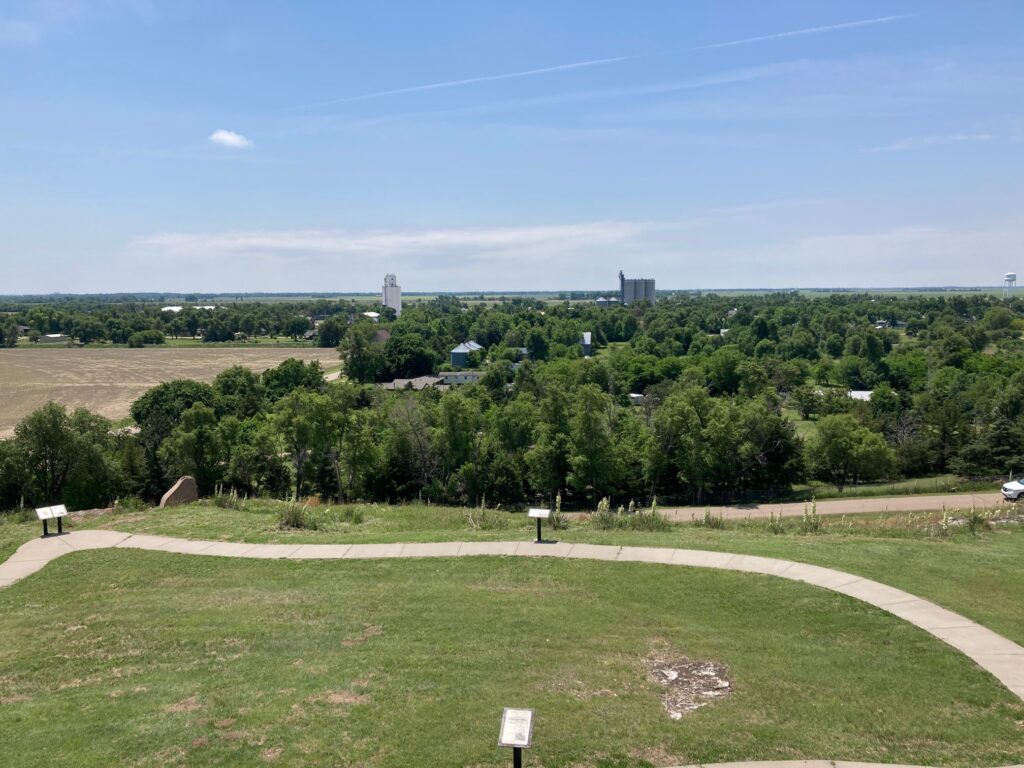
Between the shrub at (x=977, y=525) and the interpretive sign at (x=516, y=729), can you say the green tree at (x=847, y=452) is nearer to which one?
the shrub at (x=977, y=525)

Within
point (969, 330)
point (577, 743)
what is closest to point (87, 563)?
point (577, 743)

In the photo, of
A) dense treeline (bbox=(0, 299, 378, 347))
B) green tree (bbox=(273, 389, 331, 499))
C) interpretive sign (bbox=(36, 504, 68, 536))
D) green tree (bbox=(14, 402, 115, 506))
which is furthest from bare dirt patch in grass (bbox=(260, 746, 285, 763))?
dense treeline (bbox=(0, 299, 378, 347))

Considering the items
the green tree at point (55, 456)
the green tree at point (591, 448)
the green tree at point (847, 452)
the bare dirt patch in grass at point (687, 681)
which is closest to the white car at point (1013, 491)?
the green tree at point (847, 452)

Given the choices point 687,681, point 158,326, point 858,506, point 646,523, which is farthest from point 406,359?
point 158,326

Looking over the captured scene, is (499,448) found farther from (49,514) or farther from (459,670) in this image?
(459,670)

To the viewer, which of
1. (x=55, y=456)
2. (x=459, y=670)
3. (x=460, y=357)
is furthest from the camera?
(x=460, y=357)

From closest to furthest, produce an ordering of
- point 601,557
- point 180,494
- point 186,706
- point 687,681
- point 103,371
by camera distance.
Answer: point 186,706 < point 687,681 < point 601,557 < point 180,494 < point 103,371

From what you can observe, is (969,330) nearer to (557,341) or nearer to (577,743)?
(557,341)
